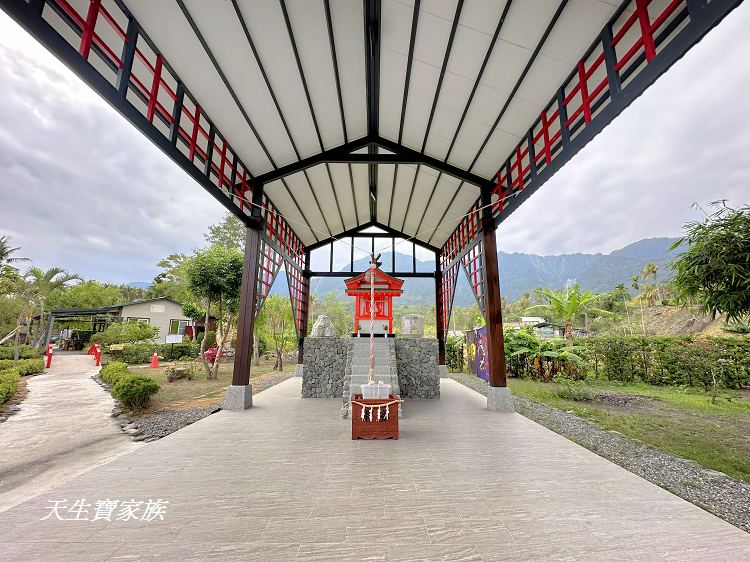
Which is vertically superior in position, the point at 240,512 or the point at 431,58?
the point at 431,58

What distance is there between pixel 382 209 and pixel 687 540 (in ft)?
30.8

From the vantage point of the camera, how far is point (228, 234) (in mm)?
23797

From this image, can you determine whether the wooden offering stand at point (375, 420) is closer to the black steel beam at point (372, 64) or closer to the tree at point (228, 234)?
the black steel beam at point (372, 64)

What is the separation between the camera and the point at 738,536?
209cm

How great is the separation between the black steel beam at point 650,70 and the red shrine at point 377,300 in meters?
4.74

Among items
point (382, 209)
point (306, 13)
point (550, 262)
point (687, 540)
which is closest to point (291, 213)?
point (382, 209)

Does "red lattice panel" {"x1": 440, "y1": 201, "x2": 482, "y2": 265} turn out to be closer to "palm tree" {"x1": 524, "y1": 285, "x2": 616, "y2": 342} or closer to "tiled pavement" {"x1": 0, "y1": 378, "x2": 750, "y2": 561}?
"palm tree" {"x1": 524, "y1": 285, "x2": 616, "y2": 342}

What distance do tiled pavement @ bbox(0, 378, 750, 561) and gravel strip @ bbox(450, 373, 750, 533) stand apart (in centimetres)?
22

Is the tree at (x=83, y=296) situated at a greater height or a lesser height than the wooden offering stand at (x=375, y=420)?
greater

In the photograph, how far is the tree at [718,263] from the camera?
3064 millimetres

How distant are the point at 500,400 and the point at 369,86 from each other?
624cm

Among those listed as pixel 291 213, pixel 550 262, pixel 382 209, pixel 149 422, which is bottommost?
pixel 149 422

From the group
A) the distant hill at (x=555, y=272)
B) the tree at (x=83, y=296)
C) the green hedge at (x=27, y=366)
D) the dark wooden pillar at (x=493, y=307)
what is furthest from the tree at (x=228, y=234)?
the distant hill at (x=555, y=272)

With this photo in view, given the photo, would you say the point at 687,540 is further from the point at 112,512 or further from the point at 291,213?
the point at 291,213
